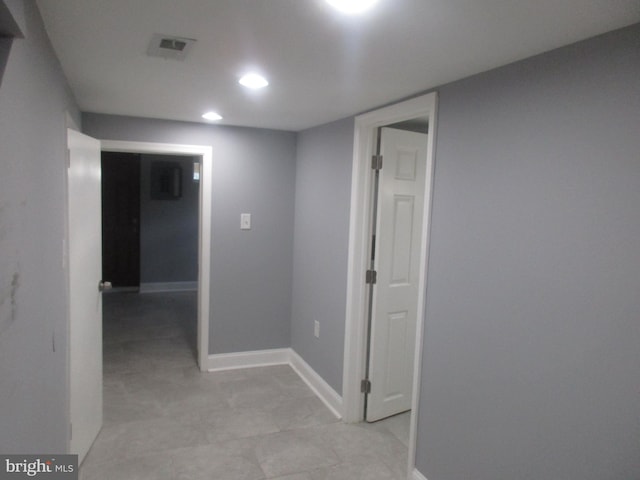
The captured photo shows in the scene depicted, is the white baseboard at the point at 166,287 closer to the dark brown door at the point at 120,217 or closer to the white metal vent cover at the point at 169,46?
the dark brown door at the point at 120,217

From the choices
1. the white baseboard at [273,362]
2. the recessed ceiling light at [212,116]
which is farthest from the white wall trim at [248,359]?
the recessed ceiling light at [212,116]

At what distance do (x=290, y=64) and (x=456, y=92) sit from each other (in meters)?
0.80

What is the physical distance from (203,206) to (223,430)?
1785 millimetres

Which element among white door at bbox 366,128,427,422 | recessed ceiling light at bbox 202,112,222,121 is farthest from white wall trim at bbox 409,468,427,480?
recessed ceiling light at bbox 202,112,222,121

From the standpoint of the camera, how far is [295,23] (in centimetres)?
148

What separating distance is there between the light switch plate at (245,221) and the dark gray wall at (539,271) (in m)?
2.06

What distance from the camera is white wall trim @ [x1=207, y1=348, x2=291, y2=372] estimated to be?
13.0 ft

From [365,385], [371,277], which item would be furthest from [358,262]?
[365,385]

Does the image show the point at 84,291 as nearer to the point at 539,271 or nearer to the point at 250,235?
the point at 250,235

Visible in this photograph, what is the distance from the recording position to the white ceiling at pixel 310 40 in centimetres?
135

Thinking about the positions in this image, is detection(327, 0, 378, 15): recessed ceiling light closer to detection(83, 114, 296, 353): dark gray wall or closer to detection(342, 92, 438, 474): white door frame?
detection(342, 92, 438, 474): white door frame

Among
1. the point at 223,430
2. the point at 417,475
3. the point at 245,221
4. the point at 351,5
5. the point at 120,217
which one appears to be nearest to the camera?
the point at 351,5

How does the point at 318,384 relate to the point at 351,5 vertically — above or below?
below

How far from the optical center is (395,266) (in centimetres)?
308
